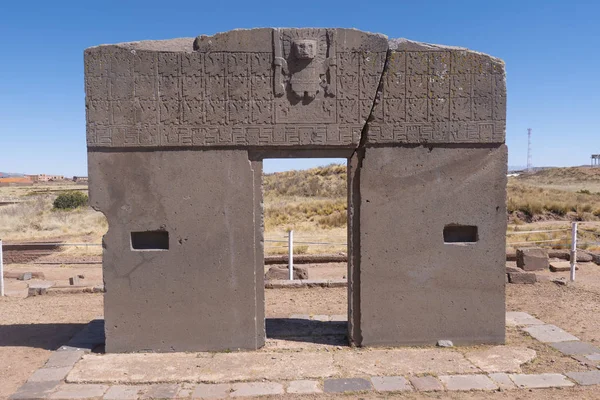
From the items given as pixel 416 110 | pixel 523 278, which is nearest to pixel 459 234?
pixel 416 110

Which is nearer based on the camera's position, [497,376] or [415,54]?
[497,376]

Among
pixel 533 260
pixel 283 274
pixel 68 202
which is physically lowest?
pixel 283 274

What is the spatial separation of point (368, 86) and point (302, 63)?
76 centimetres

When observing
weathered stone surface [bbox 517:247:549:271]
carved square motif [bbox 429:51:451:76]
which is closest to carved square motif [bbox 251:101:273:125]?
carved square motif [bbox 429:51:451:76]

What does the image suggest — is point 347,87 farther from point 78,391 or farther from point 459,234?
point 78,391

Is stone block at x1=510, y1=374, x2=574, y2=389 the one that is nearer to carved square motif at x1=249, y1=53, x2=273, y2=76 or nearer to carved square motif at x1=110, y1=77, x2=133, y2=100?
carved square motif at x1=249, y1=53, x2=273, y2=76

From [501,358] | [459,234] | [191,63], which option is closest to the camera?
[501,358]

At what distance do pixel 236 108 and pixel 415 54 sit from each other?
204cm

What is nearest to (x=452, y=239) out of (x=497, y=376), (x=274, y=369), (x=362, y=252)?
(x=362, y=252)

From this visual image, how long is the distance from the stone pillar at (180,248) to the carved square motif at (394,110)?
60.7 inches

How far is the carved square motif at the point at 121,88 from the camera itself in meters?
5.38

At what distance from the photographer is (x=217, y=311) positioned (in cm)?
556

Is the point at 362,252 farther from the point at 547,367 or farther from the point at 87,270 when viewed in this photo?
the point at 87,270

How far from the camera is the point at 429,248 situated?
5582 mm
